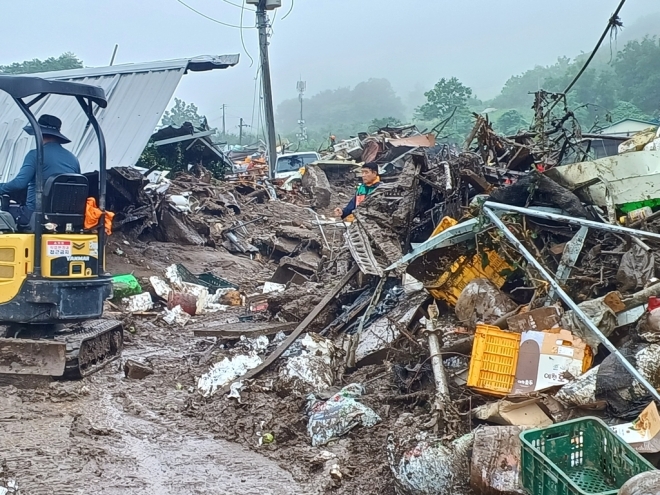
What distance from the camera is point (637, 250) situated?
5.02 metres

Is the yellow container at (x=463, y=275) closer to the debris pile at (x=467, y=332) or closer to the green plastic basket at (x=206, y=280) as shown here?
the debris pile at (x=467, y=332)

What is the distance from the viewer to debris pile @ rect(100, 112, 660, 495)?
3.86 meters

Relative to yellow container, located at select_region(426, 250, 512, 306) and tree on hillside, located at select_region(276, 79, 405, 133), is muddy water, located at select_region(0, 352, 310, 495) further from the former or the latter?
tree on hillside, located at select_region(276, 79, 405, 133)

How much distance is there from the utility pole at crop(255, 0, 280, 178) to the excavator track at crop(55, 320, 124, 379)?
1541cm

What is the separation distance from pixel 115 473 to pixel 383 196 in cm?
452

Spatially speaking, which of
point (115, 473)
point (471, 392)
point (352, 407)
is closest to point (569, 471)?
point (471, 392)

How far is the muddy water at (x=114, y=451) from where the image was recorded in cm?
437

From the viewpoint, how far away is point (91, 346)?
678cm

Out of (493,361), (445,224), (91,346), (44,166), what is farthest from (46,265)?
(493,361)

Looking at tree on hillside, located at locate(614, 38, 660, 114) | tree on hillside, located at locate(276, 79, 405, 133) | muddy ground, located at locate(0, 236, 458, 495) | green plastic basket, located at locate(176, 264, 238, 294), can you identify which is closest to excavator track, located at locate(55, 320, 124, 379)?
muddy ground, located at locate(0, 236, 458, 495)

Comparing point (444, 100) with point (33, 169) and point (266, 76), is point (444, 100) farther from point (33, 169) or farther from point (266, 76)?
point (33, 169)

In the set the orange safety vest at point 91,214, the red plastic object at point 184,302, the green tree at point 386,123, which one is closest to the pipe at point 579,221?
the orange safety vest at point 91,214

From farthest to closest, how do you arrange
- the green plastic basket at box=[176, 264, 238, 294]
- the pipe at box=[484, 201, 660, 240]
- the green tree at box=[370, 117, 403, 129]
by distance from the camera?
the green tree at box=[370, 117, 403, 129]
the green plastic basket at box=[176, 264, 238, 294]
the pipe at box=[484, 201, 660, 240]

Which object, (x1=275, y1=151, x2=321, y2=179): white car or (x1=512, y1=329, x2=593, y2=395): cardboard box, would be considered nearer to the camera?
(x1=512, y1=329, x2=593, y2=395): cardboard box
